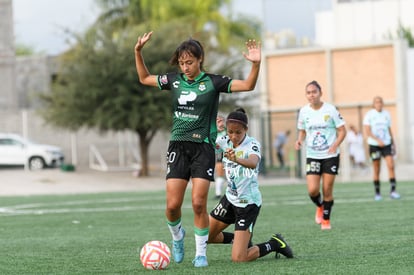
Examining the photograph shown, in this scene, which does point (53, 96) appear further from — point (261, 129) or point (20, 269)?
point (20, 269)

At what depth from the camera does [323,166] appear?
14.5 meters

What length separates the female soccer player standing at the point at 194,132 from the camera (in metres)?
9.62

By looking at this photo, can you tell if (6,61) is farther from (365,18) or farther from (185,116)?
(185,116)

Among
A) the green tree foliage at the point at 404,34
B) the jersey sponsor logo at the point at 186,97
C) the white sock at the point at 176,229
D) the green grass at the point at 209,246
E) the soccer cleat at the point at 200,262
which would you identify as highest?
the green tree foliage at the point at 404,34

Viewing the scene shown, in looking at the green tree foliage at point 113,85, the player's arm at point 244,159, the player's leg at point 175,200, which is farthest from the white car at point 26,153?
the player's arm at point 244,159

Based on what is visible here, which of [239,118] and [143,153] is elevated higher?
[239,118]

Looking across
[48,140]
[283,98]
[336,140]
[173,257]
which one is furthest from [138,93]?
[173,257]

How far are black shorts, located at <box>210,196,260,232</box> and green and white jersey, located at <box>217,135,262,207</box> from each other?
0.18 ft

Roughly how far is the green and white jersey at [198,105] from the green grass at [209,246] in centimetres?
135

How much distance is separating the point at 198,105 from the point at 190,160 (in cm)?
58

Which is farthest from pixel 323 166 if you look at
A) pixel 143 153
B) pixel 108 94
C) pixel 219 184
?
pixel 143 153

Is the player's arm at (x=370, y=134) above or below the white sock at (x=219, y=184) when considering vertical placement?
above

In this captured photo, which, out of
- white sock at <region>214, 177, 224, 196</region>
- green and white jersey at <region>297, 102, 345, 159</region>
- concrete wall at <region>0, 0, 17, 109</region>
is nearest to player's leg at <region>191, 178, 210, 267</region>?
green and white jersey at <region>297, 102, 345, 159</region>

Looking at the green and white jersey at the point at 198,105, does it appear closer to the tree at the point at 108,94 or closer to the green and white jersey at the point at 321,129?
the green and white jersey at the point at 321,129
